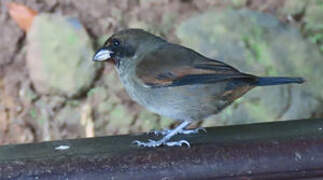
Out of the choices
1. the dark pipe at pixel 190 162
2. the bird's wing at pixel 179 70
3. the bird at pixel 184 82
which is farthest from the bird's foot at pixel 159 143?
the bird's wing at pixel 179 70

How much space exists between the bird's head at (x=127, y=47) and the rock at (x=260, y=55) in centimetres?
141

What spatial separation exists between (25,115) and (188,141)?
2124mm

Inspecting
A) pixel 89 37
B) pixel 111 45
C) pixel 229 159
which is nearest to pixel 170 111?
pixel 111 45

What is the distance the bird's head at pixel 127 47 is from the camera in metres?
3.04

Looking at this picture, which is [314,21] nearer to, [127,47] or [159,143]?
[127,47]

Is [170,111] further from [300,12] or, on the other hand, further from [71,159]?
[300,12]

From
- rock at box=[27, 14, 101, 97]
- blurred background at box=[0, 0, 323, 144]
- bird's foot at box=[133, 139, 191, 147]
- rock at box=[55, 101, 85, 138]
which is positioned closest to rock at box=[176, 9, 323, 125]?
blurred background at box=[0, 0, 323, 144]

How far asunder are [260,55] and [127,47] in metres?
1.66

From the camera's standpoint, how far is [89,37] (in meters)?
4.46

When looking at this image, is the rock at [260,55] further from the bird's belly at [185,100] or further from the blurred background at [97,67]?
the bird's belly at [185,100]

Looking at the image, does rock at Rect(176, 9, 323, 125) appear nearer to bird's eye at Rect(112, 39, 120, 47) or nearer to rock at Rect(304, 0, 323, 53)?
rock at Rect(304, 0, 323, 53)

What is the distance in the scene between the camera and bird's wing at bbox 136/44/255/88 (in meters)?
2.88

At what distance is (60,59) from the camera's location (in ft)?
14.5

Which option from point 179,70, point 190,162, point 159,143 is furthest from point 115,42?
point 190,162
